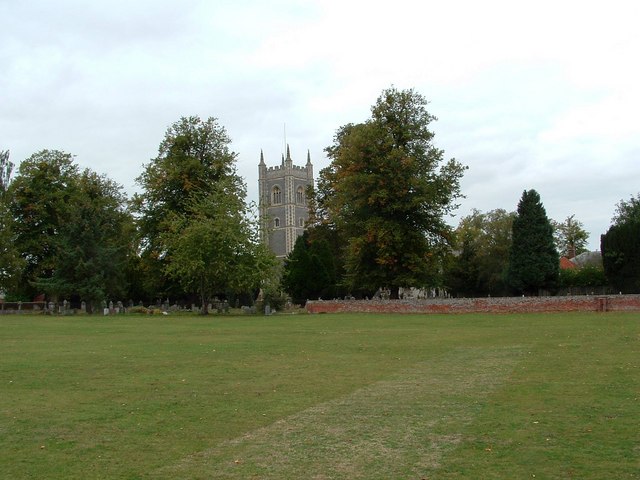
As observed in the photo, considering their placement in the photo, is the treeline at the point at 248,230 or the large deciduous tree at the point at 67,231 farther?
the large deciduous tree at the point at 67,231

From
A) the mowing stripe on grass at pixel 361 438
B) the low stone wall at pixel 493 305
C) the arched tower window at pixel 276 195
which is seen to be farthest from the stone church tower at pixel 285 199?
the mowing stripe on grass at pixel 361 438

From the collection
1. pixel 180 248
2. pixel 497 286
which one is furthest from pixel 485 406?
pixel 497 286

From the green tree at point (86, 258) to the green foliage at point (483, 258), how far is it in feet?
110

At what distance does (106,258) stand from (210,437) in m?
49.3

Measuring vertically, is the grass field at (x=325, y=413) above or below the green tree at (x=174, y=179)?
below

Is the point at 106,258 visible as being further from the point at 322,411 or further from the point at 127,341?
the point at 322,411

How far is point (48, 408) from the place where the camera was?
1055 cm

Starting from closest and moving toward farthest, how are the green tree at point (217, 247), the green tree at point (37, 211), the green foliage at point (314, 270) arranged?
the green tree at point (217, 247) → the green tree at point (37, 211) → the green foliage at point (314, 270)

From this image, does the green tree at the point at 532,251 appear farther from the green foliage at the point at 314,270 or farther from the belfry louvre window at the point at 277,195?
the belfry louvre window at the point at 277,195

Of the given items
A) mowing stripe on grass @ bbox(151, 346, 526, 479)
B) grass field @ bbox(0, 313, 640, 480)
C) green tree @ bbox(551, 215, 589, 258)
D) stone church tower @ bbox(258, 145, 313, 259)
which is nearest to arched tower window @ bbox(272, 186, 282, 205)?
stone church tower @ bbox(258, 145, 313, 259)

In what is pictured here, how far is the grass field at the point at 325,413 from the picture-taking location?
7.16m

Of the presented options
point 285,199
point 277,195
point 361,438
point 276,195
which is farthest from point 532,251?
point 276,195

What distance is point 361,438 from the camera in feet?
27.2

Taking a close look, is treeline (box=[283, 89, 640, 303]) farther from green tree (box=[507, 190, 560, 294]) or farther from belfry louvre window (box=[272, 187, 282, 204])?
belfry louvre window (box=[272, 187, 282, 204])
